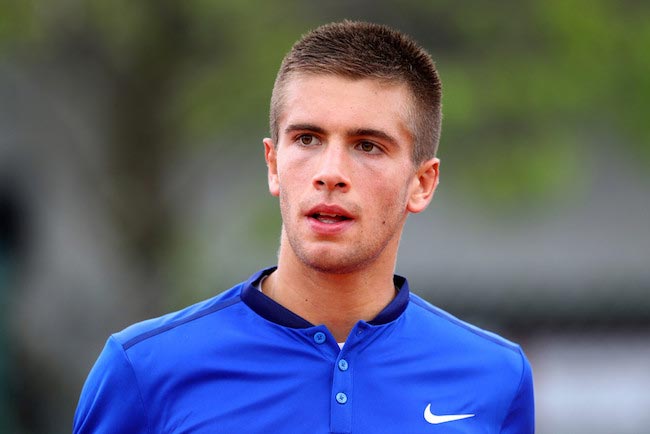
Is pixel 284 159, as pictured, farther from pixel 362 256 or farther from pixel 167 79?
pixel 167 79

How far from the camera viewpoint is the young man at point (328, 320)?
3.60 meters

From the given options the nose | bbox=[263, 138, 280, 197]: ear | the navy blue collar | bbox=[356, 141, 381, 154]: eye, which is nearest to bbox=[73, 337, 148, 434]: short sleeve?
the navy blue collar

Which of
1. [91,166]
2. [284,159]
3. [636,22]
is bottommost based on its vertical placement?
[91,166]

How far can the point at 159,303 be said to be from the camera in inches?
434

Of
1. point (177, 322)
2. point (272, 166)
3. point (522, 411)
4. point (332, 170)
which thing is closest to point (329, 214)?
point (332, 170)

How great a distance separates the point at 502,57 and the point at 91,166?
4119 millimetres

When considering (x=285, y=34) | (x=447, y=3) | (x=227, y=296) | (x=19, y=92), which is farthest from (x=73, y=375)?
(x=227, y=296)

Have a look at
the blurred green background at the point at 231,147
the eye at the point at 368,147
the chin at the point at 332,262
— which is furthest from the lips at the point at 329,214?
the blurred green background at the point at 231,147

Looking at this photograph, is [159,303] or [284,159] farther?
[159,303]

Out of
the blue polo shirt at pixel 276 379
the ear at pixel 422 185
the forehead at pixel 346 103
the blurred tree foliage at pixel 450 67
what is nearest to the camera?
the blue polo shirt at pixel 276 379

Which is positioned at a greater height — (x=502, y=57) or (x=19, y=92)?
(x=502, y=57)

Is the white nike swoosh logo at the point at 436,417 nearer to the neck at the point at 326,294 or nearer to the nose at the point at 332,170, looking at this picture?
the neck at the point at 326,294

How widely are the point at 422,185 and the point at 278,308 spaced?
66cm

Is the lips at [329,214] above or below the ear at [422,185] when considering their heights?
below
